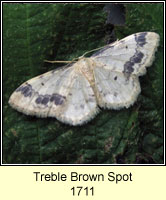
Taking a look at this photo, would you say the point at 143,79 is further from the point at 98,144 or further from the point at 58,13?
the point at 58,13

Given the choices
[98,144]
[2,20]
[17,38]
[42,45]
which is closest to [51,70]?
[42,45]

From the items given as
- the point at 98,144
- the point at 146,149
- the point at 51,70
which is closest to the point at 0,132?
the point at 51,70

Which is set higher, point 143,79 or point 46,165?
point 143,79

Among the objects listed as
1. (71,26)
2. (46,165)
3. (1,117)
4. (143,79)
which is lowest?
(46,165)

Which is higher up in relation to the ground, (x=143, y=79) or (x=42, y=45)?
(x=42, y=45)

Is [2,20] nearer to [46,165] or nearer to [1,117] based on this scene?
[1,117]

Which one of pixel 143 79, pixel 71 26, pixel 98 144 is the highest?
pixel 71 26
